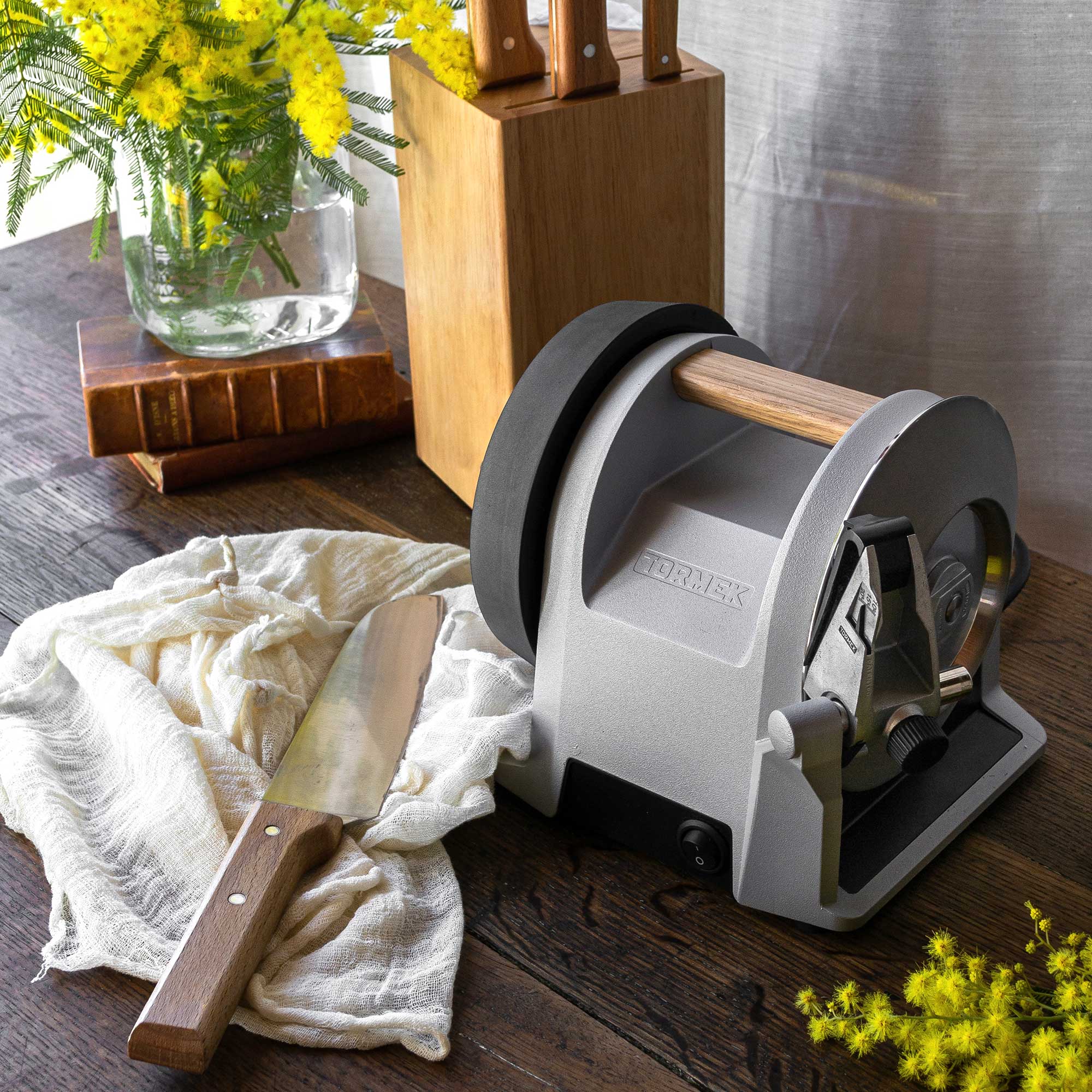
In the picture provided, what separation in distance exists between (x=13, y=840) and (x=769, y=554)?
0.42m

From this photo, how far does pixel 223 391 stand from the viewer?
3.11 ft

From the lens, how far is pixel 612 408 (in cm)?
64

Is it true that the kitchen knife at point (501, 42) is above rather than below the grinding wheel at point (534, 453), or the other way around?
above

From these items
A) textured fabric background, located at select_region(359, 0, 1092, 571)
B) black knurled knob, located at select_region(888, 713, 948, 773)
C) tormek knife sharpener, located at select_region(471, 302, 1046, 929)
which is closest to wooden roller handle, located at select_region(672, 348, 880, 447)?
tormek knife sharpener, located at select_region(471, 302, 1046, 929)

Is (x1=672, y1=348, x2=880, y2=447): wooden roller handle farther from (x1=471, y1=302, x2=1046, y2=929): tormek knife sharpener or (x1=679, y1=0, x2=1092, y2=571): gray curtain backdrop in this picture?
(x1=679, y1=0, x2=1092, y2=571): gray curtain backdrop

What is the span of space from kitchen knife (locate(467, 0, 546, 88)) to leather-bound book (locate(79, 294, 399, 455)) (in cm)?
25

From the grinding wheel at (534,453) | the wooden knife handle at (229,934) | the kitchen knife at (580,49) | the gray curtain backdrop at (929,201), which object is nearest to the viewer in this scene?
the wooden knife handle at (229,934)

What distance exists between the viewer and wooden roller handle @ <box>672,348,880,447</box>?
1.98ft

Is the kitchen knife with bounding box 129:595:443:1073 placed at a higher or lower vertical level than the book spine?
lower

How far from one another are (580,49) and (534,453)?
29 centimetres

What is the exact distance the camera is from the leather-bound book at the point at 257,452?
95cm

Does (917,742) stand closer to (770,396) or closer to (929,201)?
(770,396)

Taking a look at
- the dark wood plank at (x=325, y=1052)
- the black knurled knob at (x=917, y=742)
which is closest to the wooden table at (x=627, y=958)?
the dark wood plank at (x=325, y=1052)

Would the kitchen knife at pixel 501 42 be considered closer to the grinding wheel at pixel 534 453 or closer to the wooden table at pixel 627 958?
the grinding wheel at pixel 534 453
